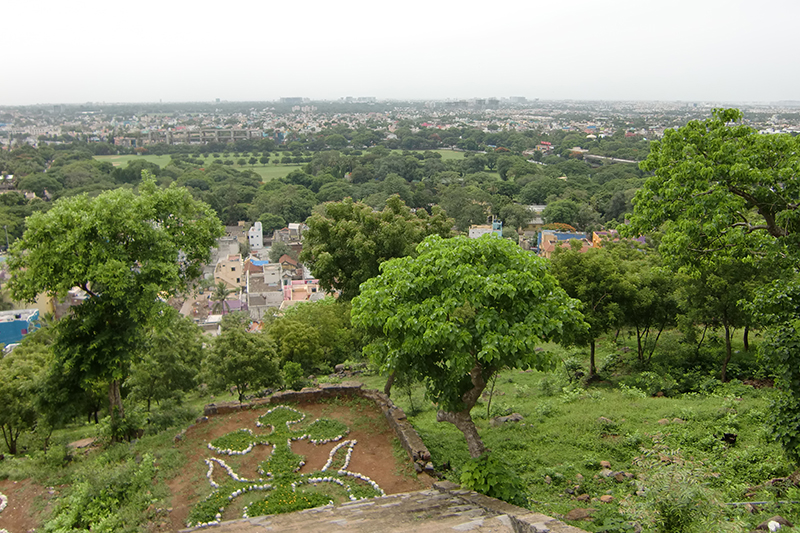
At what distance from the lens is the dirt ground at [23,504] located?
814cm

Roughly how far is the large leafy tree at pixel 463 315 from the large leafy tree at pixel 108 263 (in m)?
4.90

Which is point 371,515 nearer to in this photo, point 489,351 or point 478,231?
point 489,351

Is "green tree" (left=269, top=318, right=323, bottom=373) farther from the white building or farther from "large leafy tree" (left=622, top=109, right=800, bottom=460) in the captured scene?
the white building

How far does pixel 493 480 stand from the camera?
271 inches

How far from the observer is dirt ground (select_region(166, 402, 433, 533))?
8.50m

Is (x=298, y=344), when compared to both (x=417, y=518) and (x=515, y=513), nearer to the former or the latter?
(x=417, y=518)

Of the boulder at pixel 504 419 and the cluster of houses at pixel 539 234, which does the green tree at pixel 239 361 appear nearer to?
the boulder at pixel 504 419

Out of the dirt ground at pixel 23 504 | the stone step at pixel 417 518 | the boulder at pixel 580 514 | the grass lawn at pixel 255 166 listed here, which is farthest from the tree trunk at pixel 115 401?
the grass lawn at pixel 255 166

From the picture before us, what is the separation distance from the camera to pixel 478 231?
51.7 m

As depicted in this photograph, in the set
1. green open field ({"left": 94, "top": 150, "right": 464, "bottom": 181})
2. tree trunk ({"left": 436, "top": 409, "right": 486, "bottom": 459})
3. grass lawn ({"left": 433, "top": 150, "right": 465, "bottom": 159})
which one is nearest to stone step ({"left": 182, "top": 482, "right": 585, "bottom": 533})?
tree trunk ({"left": 436, "top": 409, "right": 486, "bottom": 459})

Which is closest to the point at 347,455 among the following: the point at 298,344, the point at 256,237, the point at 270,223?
the point at 298,344

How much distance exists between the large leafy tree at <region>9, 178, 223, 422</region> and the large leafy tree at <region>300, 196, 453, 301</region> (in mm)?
2491

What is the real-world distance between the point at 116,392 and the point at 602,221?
55880 mm

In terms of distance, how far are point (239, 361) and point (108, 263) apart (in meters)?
4.88
